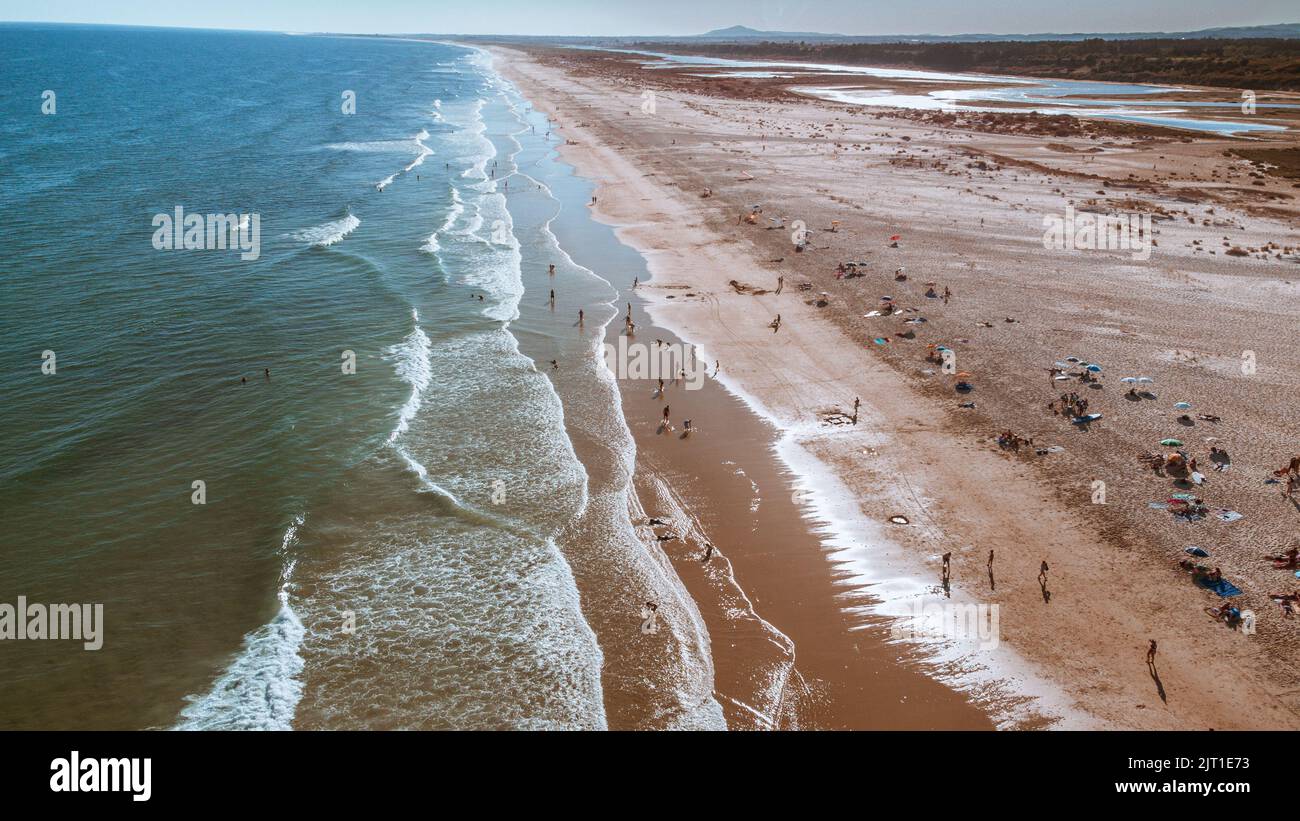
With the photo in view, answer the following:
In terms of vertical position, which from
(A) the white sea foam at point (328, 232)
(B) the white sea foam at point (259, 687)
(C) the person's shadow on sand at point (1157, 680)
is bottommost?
(B) the white sea foam at point (259, 687)

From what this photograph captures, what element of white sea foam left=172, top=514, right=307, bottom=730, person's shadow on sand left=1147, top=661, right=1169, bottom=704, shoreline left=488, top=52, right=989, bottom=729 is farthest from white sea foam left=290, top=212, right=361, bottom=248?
person's shadow on sand left=1147, top=661, right=1169, bottom=704

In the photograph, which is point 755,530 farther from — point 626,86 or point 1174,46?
point 1174,46

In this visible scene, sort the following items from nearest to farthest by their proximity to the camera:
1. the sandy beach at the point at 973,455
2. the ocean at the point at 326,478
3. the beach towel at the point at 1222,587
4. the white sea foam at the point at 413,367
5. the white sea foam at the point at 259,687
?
the white sea foam at the point at 259,687 → the sandy beach at the point at 973,455 → the ocean at the point at 326,478 → the beach towel at the point at 1222,587 → the white sea foam at the point at 413,367

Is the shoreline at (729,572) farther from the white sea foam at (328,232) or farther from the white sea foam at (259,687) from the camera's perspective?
the white sea foam at (328,232)

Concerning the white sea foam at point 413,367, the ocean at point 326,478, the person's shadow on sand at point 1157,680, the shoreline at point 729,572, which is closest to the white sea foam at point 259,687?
the ocean at point 326,478

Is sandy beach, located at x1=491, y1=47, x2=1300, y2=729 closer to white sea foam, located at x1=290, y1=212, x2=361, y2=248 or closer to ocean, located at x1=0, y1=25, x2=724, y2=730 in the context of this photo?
ocean, located at x1=0, y1=25, x2=724, y2=730

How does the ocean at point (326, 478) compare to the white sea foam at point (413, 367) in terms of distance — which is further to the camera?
the white sea foam at point (413, 367)

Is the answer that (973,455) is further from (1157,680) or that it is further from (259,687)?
(259,687)
